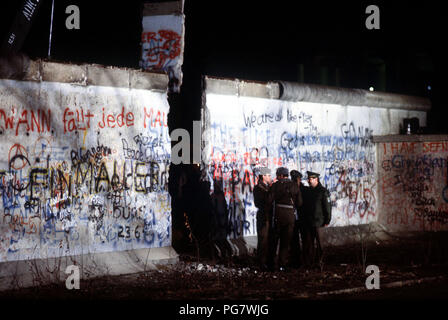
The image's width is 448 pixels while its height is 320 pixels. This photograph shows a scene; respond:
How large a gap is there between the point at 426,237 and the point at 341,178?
2762mm

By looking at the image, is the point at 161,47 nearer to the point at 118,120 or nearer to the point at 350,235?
the point at 118,120

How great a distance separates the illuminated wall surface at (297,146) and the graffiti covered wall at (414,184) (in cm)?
34

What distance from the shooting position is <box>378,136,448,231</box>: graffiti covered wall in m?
15.7

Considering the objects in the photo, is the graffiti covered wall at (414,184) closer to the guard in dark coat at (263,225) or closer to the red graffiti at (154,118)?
the guard in dark coat at (263,225)

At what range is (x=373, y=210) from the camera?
16.3 meters

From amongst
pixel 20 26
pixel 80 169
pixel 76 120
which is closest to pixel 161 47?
pixel 76 120

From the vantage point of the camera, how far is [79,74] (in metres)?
10.4

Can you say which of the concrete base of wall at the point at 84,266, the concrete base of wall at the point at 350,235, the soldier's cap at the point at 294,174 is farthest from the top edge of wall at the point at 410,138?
the concrete base of wall at the point at 84,266

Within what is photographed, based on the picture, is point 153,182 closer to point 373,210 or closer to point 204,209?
point 204,209

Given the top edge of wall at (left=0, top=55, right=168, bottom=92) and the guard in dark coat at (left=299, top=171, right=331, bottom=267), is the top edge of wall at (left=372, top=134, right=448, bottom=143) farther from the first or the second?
the top edge of wall at (left=0, top=55, right=168, bottom=92)

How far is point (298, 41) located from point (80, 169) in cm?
1437

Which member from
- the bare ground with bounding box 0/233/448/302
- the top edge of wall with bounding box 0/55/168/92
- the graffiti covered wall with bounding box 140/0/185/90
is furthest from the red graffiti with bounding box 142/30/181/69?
the bare ground with bounding box 0/233/448/302
